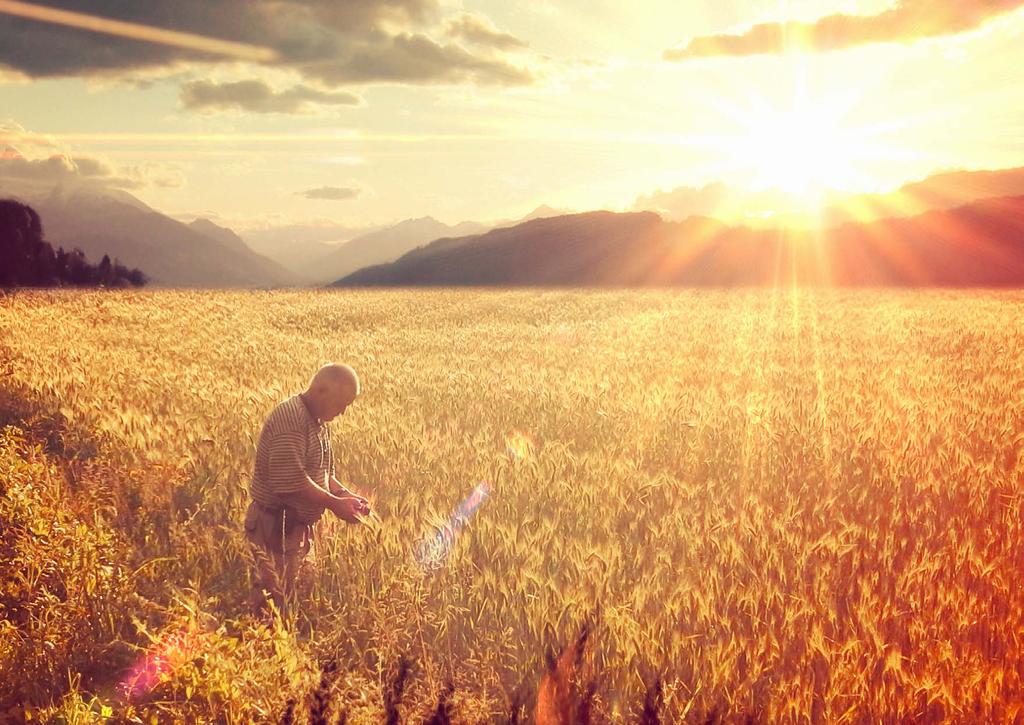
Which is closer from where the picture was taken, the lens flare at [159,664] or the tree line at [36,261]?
the lens flare at [159,664]

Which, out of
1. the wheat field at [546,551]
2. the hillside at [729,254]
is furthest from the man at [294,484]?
the hillside at [729,254]

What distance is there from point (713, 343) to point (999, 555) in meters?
11.6

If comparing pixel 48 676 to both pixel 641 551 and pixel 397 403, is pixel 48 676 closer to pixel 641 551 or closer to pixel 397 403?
pixel 641 551

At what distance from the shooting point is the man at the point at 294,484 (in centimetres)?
449

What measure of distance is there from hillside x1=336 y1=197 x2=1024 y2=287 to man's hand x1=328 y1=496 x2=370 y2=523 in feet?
177

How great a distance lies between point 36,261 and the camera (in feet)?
184

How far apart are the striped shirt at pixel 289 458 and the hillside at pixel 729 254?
53891mm

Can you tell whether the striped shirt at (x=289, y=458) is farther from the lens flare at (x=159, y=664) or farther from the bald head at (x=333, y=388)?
the lens flare at (x=159, y=664)

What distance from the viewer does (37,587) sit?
4516 mm

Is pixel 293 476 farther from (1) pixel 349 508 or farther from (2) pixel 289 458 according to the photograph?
(1) pixel 349 508

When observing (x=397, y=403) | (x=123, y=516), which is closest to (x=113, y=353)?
(x=397, y=403)

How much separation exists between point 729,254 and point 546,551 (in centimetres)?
11458

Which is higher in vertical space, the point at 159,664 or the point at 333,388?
the point at 333,388

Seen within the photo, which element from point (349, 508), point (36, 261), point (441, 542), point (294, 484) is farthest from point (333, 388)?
point (36, 261)
